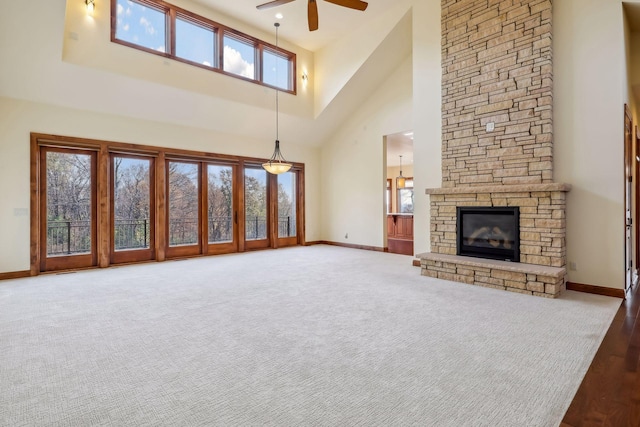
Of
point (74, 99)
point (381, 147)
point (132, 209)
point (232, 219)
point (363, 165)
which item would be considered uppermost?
point (74, 99)

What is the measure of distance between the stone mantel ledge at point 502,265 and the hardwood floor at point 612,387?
3.42 feet

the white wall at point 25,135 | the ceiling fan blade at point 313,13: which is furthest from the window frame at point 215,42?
the ceiling fan blade at point 313,13

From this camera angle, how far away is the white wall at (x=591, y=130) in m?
4.20

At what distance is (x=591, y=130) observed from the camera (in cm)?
437

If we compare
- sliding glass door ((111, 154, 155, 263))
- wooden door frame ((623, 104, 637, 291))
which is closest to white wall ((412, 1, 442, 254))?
wooden door frame ((623, 104, 637, 291))

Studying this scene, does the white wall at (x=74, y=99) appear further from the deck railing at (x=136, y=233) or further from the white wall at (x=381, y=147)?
the white wall at (x=381, y=147)

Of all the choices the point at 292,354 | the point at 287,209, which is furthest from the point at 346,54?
the point at 292,354

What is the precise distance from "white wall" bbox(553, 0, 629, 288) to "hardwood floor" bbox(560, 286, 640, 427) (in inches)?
60.2

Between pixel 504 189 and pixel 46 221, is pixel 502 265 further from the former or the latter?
pixel 46 221

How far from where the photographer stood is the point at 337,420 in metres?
1.81

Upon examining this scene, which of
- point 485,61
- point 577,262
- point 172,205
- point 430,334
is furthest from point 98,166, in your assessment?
point 577,262

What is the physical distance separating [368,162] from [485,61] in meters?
3.79

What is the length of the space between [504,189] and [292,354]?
3797mm

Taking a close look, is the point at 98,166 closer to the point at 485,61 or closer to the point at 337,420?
the point at 337,420
